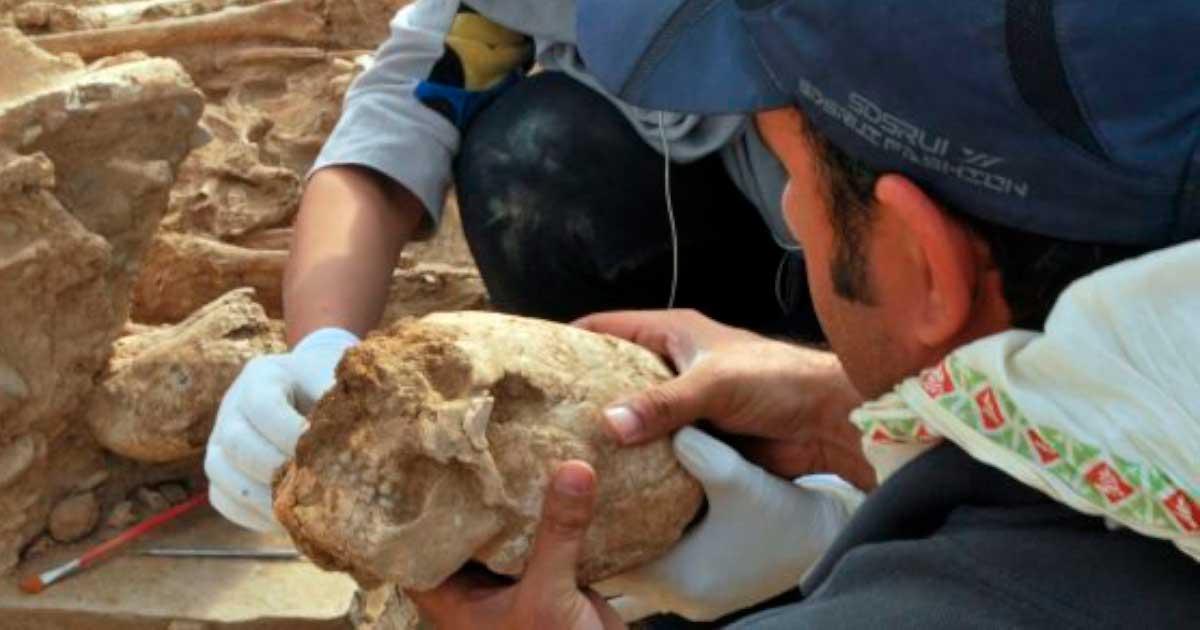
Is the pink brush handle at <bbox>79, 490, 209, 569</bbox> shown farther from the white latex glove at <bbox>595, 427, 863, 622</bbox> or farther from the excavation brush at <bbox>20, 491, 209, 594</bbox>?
the white latex glove at <bbox>595, 427, 863, 622</bbox>

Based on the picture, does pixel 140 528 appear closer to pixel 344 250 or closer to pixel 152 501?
pixel 152 501

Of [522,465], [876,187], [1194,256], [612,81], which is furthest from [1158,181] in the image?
[522,465]

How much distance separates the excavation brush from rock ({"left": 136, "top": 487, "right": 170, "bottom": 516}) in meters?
0.01

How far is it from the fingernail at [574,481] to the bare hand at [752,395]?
0.51 feet

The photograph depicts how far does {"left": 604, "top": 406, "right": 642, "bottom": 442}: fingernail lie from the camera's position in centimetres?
185

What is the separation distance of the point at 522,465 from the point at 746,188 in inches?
31.5

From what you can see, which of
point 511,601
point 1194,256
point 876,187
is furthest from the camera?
point 511,601

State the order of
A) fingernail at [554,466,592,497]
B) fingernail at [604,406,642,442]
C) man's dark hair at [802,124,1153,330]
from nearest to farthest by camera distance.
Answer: man's dark hair at [802,124,1153,330] < fingernail at [554,466,592,497] < fingernail at [604,406,642,442]

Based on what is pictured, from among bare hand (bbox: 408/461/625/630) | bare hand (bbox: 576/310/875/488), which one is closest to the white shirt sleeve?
bare hand (bbox: 576/310/875/488)

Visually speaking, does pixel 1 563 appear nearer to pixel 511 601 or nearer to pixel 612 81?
pixel 511 601

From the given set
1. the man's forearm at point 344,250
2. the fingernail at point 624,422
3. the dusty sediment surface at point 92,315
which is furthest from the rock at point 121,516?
the fingernail at point 624,422

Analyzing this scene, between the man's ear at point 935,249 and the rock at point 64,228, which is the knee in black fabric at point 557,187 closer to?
the rock at point 64,228

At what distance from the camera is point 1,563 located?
8.78ft

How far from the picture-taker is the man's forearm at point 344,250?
2.44 m
